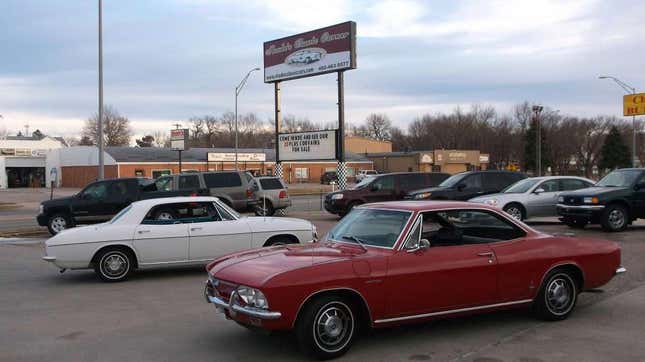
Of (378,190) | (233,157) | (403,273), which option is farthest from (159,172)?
(403,273)

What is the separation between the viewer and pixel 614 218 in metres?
15.6

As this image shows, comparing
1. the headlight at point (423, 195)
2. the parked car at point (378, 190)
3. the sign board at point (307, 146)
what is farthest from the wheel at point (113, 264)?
the sign board at point (307, 146)

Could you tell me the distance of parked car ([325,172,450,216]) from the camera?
72.8 ft

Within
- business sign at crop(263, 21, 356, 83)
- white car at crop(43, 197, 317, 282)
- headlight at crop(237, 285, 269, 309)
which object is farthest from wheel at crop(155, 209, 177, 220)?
business sign at crop(263, 21, 356, 83)

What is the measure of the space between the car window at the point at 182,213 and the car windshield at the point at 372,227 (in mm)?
4209

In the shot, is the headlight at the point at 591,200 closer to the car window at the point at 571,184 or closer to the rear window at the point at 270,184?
the car window at the point at 571,184

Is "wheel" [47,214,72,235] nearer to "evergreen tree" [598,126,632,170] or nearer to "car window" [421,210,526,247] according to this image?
"car window" [421,210,526,247]

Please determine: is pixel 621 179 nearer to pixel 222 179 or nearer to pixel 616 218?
pixel 616 218

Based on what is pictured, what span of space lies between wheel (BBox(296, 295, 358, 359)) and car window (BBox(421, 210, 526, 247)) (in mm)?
1340

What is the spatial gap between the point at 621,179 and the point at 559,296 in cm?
1069

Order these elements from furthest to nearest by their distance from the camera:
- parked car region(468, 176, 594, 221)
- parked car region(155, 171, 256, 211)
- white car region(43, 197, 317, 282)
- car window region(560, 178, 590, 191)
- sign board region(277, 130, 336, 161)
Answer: sign board region(277, 130, 336, 161), parked car region(155, 171, 256, 211), car window region(560, 178, 590, 191), parked car region(468, 176, 594, 221), white car region(43, 197, 317, 282)

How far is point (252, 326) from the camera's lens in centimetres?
569

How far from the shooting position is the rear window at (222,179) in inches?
883

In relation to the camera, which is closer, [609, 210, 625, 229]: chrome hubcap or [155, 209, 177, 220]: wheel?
[155, 209, 177, 220]: wheel
